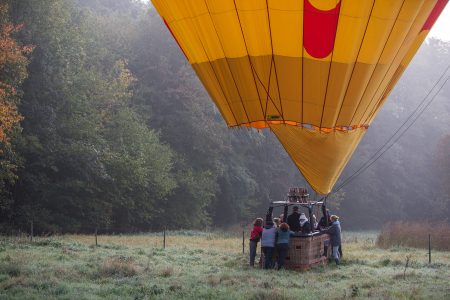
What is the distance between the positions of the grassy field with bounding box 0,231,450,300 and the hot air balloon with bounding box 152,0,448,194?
6.58ft

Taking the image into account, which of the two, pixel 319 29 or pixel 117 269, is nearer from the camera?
pixel 319 29

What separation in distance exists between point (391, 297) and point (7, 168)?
1516cm

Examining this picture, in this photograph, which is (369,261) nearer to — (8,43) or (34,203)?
(8,43)

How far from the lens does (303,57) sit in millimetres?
8641

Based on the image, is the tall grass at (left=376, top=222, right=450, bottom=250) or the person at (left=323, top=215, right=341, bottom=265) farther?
the tall grass at (left=376, top=222, right=450, bottom=250)

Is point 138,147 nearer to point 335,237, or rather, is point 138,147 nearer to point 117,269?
point 335,237

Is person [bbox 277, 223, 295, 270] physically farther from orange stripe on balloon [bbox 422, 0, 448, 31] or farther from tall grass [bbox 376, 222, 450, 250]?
tall grass [bbox 376, 222, 450, 250]

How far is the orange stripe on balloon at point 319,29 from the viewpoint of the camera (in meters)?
8.25

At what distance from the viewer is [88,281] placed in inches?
345

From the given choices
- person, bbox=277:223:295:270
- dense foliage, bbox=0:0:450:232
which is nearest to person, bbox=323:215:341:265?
person, bbox=277:223:295:270

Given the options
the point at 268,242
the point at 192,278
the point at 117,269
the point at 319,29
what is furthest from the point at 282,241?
the point at 319,29

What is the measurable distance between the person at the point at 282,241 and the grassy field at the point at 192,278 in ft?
1.30

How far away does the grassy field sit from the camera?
25.8ft

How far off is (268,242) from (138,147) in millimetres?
17776
